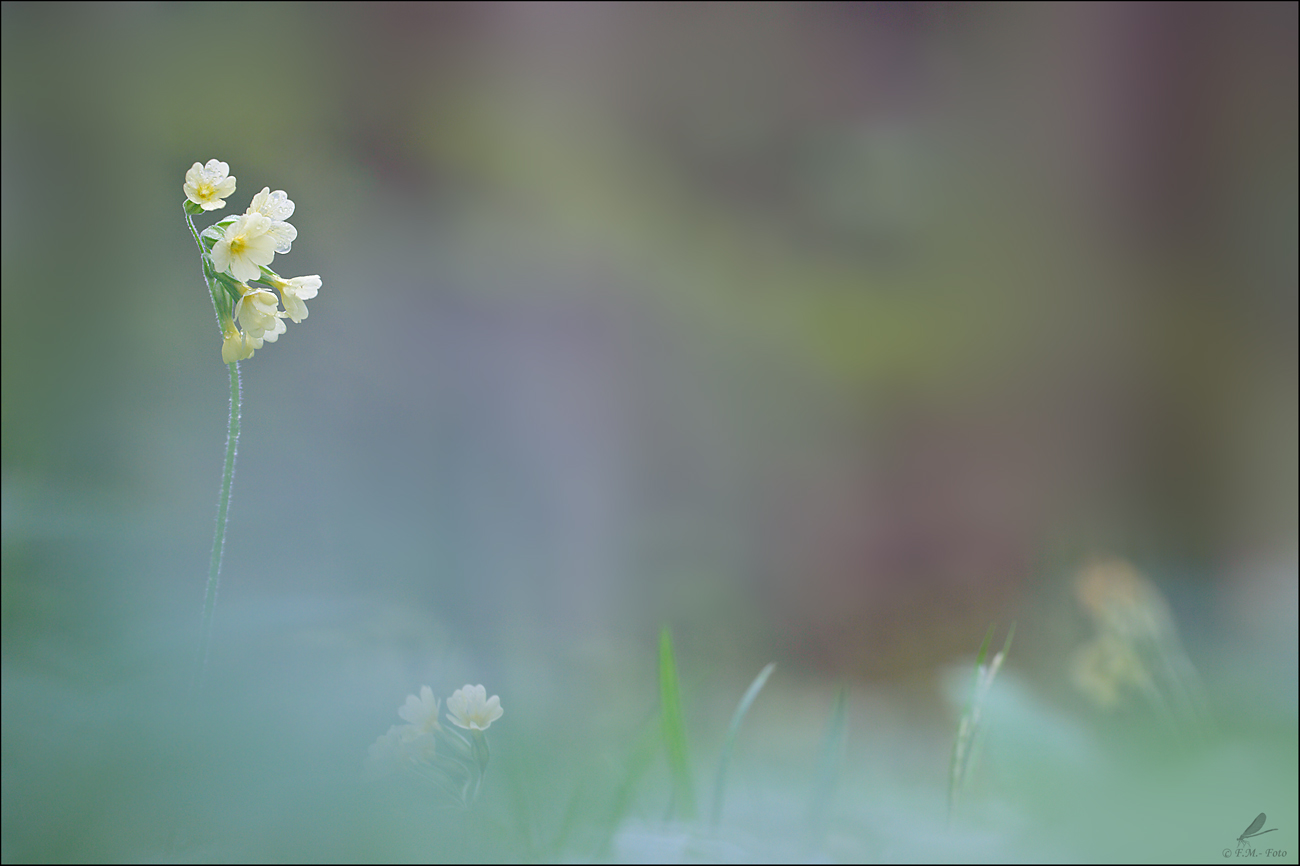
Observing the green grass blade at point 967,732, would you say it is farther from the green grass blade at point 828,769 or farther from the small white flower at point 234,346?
the small white flower at point 234,346

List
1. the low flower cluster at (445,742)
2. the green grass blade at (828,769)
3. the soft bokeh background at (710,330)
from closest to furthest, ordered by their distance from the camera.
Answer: the low flower cluster at (445,742) → the green grass blade at (828,769) → the soft bokeh background at (710,330)

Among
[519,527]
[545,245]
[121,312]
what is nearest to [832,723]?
[519,527]

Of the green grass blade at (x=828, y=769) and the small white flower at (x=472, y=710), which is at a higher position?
the small white flower at (x=472, y=710)

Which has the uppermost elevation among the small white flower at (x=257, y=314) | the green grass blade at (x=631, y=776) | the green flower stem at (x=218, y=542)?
the small white flower at (x=257, y=314)

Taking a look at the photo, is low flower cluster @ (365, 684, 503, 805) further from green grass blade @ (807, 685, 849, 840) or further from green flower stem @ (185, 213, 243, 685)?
green grass blade @ (807, 685, 849, 840)

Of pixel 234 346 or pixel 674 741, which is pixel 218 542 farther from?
pixel 674 741

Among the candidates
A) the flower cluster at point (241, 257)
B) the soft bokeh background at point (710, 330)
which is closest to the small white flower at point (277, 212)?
the flower cluster at point (241, 257)

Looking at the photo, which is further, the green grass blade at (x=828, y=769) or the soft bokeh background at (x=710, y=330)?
the soft bokeh background at (x=710, y=330)
